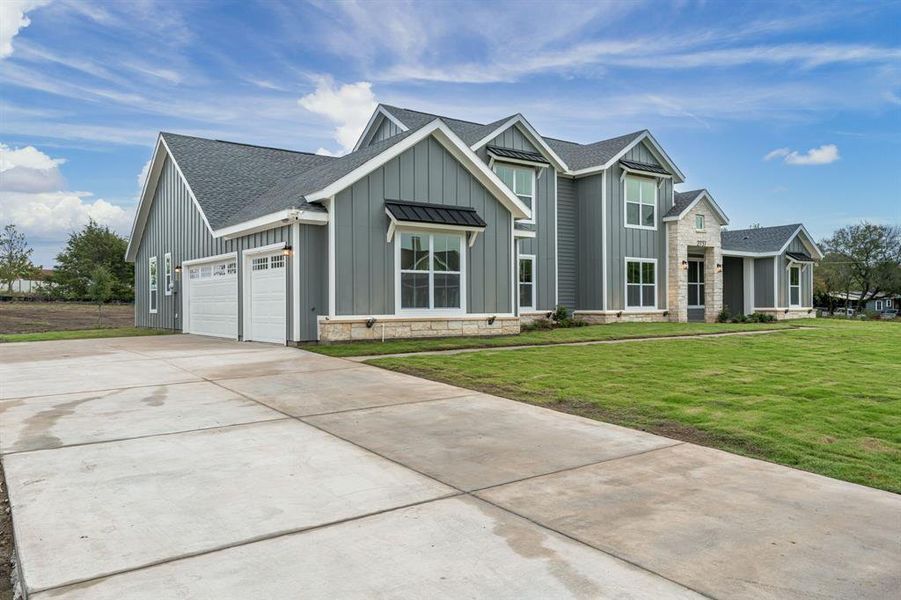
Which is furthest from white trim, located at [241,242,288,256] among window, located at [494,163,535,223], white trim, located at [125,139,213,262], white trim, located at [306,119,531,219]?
window, located at [494,163,535,223]

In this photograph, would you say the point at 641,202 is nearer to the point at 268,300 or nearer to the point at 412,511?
the point at 268,300

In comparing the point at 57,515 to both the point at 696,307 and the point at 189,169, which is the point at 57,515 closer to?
the point at 189,169

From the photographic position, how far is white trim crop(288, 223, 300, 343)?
12836 millimetres

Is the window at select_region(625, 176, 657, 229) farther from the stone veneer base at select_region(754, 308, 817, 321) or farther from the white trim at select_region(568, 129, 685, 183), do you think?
the stone veneer base at select_region(754, 308, 817, 321)

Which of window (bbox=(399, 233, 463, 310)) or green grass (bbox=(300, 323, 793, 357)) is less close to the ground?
window (bbox=(399, 233, 463, 310))

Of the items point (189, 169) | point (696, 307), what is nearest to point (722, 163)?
point (696, 307)

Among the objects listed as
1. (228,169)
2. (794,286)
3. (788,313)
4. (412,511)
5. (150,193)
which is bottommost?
(412,511)

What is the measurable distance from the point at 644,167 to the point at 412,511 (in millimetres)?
20172

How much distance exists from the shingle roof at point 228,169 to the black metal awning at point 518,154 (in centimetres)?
585

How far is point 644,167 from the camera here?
21.3 m

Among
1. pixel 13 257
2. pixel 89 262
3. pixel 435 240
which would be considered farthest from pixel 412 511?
pixel 13 257

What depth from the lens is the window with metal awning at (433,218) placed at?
13.4 meters

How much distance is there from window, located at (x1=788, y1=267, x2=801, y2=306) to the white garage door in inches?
925

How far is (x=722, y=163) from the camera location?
1214 inches
